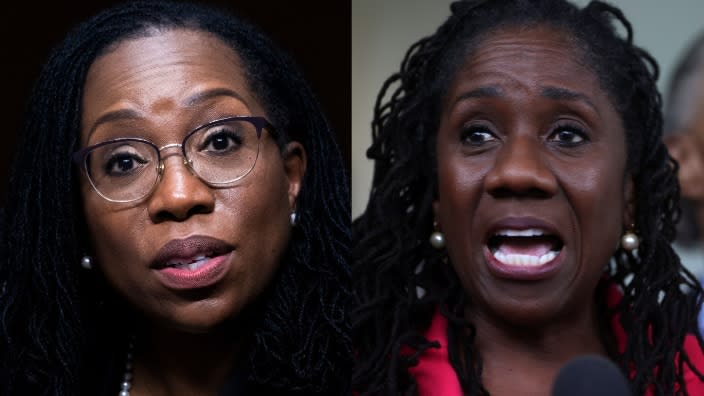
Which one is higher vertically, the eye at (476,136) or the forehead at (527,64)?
the forehead at (527,64)

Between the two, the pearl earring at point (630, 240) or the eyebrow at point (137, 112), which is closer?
the eyebrow at point (137, 112)

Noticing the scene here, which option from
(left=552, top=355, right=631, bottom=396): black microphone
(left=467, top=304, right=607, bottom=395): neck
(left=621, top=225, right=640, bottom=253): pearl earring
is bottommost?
(left=467, top=304, right=607, bottom=395): neck

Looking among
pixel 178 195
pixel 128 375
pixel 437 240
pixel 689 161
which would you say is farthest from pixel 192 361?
pixel 689 161

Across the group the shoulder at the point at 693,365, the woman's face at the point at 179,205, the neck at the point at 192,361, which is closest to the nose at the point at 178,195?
the woman's face at the point at 179,205

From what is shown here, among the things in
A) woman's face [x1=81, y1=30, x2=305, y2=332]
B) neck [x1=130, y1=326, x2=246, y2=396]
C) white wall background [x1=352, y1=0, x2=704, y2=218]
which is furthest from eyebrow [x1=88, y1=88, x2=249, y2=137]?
neck [x1=130, y1=326, x2=246, y2=396]

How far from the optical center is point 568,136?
149 cm

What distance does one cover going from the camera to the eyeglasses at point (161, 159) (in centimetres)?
143

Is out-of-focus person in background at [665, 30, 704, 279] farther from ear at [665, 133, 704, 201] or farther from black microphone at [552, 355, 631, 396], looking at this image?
black microphone at [552, 355, 631, 396]

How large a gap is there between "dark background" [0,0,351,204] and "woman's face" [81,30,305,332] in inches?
8.2

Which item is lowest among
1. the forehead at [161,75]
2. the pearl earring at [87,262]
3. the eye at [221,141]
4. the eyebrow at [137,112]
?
the pearl earring at [87,262]

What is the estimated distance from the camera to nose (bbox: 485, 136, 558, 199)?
1.42m

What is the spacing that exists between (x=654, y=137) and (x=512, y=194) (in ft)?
1.17

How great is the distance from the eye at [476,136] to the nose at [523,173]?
2.0 inches

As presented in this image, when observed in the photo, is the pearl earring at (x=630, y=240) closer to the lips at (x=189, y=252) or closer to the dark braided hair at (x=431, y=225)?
the dark braided hair at (x=431, y=225)
